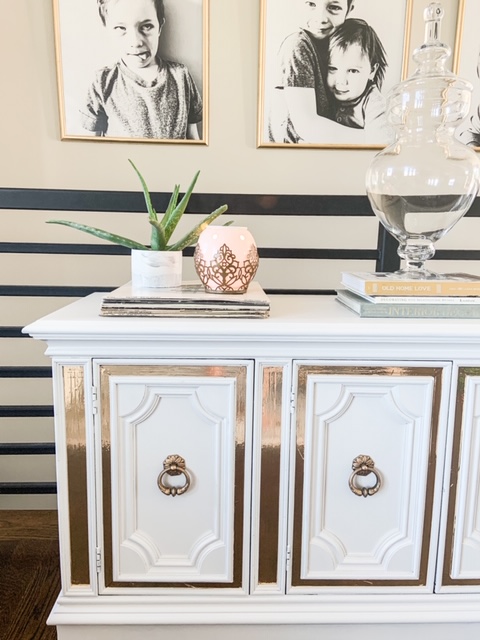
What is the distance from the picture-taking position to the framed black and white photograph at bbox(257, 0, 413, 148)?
0.99 metres

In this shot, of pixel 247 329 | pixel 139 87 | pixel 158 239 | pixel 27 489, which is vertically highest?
pixel 139 87

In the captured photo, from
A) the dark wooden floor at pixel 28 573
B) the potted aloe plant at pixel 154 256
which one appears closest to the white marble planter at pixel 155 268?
the potted aloe plant at pixel 154 256

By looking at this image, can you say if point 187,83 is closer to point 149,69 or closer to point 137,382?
point 149,69

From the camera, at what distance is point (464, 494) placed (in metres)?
0.66

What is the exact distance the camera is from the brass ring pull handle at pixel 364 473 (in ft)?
2.14

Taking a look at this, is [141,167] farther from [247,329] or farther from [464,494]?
[464,494]

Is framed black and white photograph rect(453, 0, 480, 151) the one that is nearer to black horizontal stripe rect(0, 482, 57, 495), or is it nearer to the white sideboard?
the white sideboard

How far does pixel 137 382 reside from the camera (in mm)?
629

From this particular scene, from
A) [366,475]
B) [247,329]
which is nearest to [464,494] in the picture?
[366,475]

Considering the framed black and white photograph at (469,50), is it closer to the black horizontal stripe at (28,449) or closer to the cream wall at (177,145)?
the cream wall at (177,145)

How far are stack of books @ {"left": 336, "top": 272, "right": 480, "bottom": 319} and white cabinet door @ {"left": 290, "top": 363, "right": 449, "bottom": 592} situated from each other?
0.26 ft

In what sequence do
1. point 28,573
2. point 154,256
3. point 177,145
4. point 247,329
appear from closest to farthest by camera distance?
point 247,329
point 154,256
point 28,573
point 177,145

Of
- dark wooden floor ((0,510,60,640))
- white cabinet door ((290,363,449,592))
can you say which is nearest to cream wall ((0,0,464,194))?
white cabinet door ((290,363,449,592))

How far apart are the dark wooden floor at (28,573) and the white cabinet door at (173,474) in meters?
0.25
